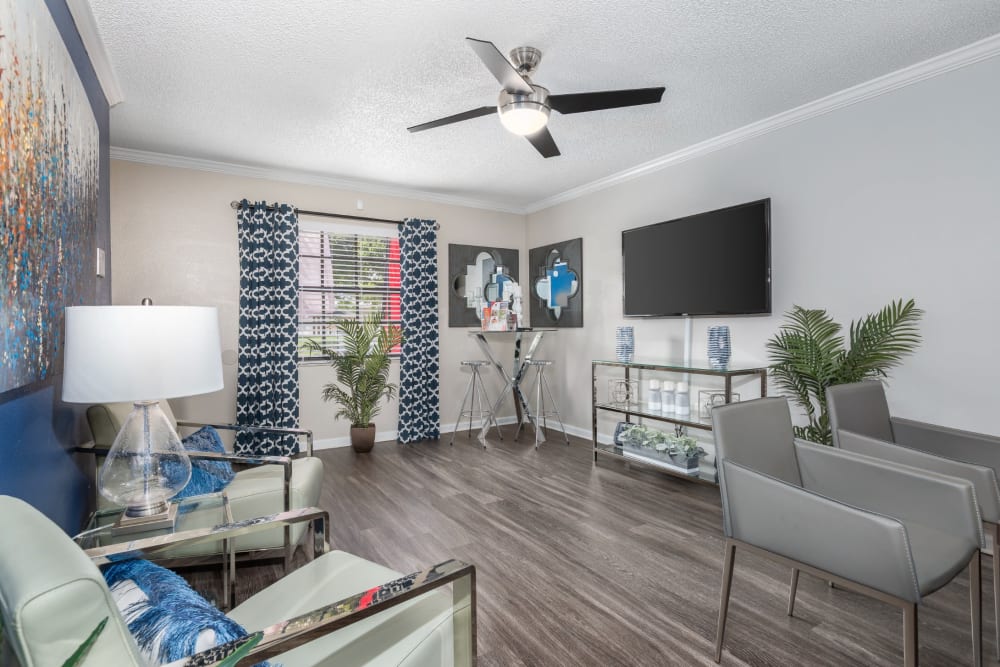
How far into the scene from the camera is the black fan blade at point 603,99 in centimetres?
240

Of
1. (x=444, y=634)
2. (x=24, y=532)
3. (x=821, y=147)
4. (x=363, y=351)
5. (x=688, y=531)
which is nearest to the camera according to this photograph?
(x=24, y=532)

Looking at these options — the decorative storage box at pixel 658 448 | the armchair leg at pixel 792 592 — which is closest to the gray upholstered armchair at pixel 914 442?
the armchair leg at pixel 792 592

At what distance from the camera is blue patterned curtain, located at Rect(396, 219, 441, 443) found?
16.8 feet

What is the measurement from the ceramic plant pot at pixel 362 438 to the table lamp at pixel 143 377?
2877 mm

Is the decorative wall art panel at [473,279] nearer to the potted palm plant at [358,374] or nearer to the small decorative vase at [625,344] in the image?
the potted palm plant at [358,374]

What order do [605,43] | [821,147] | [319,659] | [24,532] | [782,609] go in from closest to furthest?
[24,532]
[319,659]
[782,609]
[605,43]
[821,147]

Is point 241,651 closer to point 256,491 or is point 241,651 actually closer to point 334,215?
point 256,491

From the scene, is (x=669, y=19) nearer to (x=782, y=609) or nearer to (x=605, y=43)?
(x=605, y=43)

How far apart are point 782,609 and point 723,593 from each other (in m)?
0.52

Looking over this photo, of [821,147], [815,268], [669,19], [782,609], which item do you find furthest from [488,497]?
[821,147]

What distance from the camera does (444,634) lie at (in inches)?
50.6

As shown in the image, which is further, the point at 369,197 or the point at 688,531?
the point at 369,197

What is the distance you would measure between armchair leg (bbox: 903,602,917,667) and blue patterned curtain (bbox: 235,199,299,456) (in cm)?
425

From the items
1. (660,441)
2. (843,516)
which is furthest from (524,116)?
(660,441)
